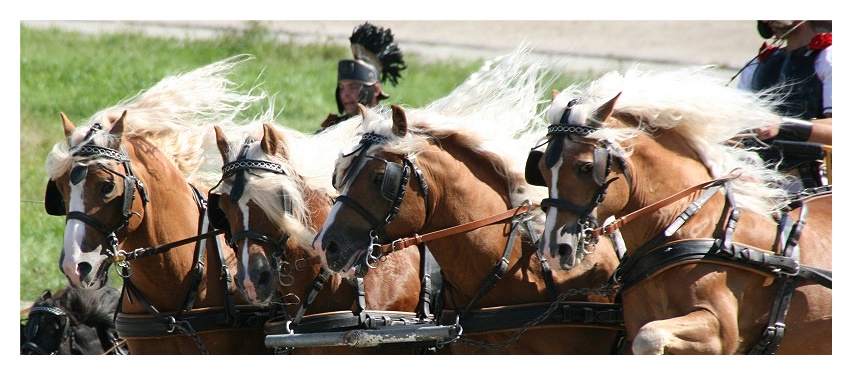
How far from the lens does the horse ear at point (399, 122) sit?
4164 millimetres

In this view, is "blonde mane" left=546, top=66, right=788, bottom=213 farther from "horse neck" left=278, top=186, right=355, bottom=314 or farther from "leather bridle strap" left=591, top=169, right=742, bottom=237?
"horse neck" left=278, top=186, right=355, bottom=314

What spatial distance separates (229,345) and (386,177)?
127 centimetres

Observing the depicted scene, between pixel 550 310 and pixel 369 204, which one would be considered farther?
pixel 550 310

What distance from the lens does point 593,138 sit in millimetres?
3785

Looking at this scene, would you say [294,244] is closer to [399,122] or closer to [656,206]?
[399,122]

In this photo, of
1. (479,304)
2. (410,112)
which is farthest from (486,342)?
(410,112)

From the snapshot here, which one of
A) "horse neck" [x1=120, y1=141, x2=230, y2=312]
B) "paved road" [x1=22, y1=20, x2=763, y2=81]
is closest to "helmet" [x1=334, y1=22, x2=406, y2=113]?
"horse neck" [x1=120, y1=141, x2=230, y2=312]

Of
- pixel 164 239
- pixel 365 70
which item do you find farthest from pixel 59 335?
pixel 365 70

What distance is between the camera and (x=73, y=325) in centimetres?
582

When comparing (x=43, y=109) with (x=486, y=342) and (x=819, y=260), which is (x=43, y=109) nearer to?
(x=486, y=342)

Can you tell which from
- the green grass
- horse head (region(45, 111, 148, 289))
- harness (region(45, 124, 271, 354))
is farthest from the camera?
the green grass

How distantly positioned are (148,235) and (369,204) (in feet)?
3.96

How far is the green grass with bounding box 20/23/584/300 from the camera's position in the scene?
1098 centimetres

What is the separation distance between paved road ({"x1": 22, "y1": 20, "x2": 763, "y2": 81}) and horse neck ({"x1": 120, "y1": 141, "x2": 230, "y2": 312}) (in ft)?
24.2
